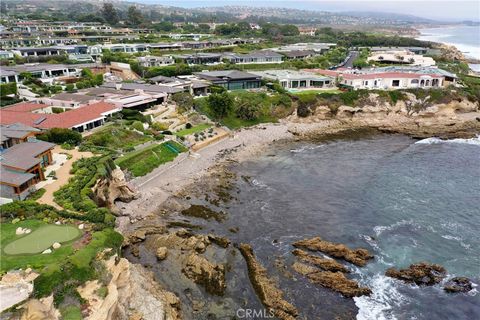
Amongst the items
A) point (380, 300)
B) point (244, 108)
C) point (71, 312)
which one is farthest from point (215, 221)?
point (244, 108)

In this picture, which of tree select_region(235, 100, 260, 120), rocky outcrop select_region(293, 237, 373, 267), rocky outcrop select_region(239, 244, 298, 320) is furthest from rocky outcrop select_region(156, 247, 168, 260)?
tree select_region(235, 100, 260, 120)

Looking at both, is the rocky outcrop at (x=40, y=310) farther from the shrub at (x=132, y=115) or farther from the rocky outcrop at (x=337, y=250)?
the shrub at (x=132, y=115)

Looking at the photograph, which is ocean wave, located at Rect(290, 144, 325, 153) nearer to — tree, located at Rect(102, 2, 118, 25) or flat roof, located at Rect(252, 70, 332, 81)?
flat roof, located at Rect(252, 70, 332, 81)

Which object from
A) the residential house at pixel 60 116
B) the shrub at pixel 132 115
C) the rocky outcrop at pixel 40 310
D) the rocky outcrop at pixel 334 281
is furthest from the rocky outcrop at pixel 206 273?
the shrub at pixel 132 115

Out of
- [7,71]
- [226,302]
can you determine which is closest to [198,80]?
[7,71]

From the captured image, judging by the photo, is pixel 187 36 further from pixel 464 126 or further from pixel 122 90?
pixel 464 126
